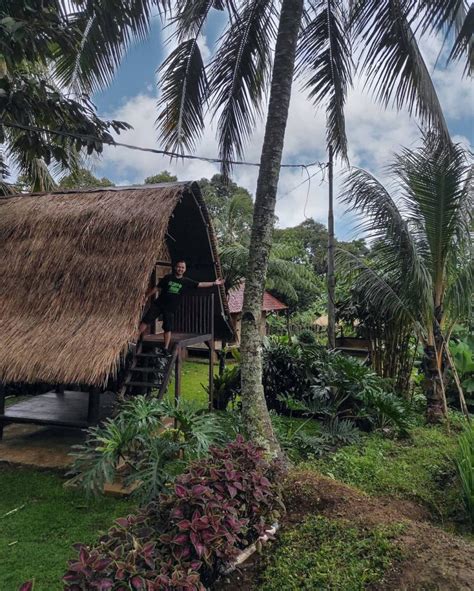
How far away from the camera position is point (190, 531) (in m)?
2.26

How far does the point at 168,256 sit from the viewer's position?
8.60 meters

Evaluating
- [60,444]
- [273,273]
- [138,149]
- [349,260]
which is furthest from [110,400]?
[273,273]

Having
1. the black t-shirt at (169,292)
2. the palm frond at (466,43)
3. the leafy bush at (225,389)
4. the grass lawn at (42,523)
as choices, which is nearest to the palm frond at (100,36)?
the black t-shirt at (169,292)

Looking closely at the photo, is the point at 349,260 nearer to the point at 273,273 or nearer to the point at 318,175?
the point at 318,175

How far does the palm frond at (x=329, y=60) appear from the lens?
611cm

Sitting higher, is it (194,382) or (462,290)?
(462,290)

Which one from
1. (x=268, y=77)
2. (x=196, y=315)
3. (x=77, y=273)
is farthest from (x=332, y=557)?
(x=268, y=77)

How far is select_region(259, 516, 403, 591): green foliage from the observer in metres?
A: 2.41

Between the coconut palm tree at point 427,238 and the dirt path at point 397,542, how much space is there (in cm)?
400

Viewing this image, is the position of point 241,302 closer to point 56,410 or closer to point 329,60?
point 56,410

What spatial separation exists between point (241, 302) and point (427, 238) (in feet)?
38.7

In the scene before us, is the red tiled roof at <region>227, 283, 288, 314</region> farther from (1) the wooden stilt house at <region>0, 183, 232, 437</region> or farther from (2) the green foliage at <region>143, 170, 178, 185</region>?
(2) the green foliage at <region>143, 170, 178, 185</region>

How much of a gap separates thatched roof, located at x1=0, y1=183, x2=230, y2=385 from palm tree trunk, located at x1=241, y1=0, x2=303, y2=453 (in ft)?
5.32

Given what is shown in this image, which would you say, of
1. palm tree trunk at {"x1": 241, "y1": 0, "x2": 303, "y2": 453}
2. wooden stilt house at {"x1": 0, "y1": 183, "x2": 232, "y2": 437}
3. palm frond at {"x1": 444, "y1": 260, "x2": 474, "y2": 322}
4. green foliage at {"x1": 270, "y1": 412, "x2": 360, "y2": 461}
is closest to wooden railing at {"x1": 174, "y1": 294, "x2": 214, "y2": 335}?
wooden stilt house at {"x1": 0, "y1": 183, "x2": 232, "y2": 437}
